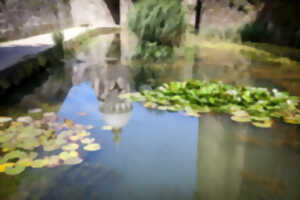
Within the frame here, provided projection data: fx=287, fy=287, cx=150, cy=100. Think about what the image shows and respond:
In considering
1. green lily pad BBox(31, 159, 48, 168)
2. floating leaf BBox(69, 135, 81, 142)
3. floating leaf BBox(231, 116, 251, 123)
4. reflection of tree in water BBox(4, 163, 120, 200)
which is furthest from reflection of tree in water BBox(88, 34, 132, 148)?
floating leaf BBox(231, 116, 251, 123)

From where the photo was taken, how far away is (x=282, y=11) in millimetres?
7383

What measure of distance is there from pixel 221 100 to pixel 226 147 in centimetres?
82

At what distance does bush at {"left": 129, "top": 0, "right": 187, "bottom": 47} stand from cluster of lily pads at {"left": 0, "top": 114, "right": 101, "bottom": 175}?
2.82 metres

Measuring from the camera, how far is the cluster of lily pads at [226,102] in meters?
2.55

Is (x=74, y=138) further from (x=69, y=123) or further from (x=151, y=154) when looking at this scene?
(x=151, y=154)

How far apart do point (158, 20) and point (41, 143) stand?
3.27 meters

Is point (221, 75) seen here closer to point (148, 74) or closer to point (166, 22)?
point (148, 74)

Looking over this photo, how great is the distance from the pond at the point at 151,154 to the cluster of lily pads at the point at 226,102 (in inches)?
4.6

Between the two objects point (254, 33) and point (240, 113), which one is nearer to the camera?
point (240, 113)

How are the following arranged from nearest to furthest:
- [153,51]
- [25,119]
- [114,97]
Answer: [25,119] < [114,97] < [153,51]

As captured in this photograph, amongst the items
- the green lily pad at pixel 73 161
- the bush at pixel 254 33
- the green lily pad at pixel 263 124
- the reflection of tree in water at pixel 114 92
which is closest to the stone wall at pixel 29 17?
the reflection of tree in water at pixel 114 92

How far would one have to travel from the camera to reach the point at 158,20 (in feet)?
15.4

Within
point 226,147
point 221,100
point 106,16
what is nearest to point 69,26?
point 106,16

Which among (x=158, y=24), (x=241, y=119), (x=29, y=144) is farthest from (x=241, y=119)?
(x=158, y=24)
